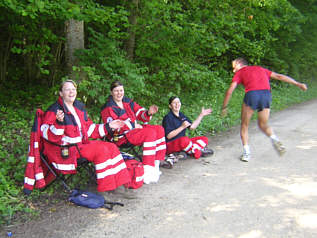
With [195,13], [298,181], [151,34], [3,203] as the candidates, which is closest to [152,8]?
[151,34]

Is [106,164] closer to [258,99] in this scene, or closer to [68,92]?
[68,92]

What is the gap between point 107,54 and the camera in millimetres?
7098

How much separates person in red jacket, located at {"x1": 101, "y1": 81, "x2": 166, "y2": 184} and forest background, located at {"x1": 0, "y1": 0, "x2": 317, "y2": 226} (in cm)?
135

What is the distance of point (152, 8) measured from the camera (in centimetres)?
779

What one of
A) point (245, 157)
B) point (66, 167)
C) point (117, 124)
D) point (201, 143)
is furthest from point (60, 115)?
point (245, 157)

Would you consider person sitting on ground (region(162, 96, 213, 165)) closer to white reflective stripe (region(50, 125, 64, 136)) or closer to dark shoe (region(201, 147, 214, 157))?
dark shoe (region(201, 147, 214, 157))

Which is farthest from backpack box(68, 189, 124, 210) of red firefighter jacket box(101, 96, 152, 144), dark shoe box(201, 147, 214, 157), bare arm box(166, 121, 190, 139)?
dark shoe box(201, 147, 214, 157)

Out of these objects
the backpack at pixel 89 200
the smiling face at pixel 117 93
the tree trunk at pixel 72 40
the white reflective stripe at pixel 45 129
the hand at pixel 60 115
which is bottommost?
the backpack at pixel 89 200

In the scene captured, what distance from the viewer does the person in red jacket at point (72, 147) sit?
372 cm

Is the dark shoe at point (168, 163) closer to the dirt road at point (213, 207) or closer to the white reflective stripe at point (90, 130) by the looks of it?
the dirt road at point (213, 207)

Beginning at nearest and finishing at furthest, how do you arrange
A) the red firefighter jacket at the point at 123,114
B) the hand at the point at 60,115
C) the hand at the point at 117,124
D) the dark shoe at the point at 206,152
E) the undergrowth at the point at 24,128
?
the hand at the point at 60,115, the undergrowth at the point at 24,128, the hand at the point at 117,124, the red firefighter jacket at the point at 123,114, the dark shoe at the point at 206,152

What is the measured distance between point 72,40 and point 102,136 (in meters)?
3.47

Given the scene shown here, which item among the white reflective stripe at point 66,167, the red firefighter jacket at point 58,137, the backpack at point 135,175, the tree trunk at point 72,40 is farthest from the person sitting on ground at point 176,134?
the tree trunk at point 72,40

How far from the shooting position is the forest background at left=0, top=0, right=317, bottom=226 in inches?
204
